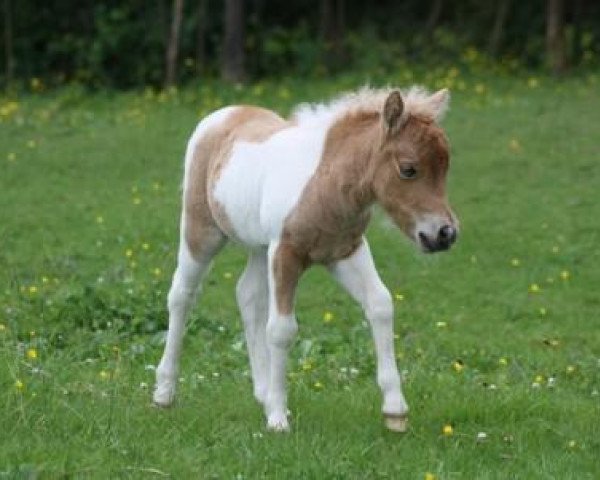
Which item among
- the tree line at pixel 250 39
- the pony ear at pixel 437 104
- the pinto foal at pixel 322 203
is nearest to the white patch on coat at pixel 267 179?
the pinto foal at pixel 322 203

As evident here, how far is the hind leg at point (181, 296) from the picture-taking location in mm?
7160

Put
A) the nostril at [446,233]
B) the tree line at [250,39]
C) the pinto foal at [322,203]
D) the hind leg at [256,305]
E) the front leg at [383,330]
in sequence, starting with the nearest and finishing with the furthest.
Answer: the nostril at [446,233] < the pinto foal at [322,203] < the front leg at [383,330] < the hind leg at [256,305] < the tree line at [250,39]

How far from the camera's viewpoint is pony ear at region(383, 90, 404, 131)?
6.07 metres

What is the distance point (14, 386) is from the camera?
6.48m

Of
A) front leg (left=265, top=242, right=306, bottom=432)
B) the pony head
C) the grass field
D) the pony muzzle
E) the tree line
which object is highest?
the pony head

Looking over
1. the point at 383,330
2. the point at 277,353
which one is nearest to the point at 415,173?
the point at 383,330

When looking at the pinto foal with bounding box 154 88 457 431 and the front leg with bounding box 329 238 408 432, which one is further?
the front leg with bounding box 329 238 408 432

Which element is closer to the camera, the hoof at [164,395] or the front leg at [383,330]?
the front leg at [383,330]

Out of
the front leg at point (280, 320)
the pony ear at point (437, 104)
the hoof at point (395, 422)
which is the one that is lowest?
the hoof at point (395, 422)

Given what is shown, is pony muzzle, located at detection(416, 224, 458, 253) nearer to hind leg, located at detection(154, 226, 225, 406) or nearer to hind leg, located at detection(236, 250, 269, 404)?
hind leg, located at detection(236, 250, 269, 404)

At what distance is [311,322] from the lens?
10.4 m

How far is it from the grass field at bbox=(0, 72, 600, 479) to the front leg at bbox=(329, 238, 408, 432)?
117 mm

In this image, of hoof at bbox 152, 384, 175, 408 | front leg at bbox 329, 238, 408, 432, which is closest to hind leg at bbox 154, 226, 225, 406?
hoof at bbox 152, 384, 175, 408

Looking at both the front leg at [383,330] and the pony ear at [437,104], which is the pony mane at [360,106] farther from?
the front leg at [383,330]
